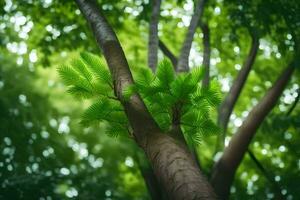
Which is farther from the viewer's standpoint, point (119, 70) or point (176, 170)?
point (119, 70)

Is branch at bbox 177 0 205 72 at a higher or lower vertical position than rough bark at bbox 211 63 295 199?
higher

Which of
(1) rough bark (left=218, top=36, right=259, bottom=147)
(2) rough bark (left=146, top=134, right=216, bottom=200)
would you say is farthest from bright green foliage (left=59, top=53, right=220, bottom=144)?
(1) rough bark (left=218, top=36, right=259, bottom=147)

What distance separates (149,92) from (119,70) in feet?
0.85

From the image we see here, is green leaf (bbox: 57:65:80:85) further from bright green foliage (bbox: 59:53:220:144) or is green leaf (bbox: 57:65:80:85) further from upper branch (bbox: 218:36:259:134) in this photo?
upper branch (bbox: 218:36:259:134)

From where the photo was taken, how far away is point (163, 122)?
246 cm

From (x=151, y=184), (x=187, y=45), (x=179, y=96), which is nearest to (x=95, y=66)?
(x=179, y=96)

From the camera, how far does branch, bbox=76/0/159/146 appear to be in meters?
2.12

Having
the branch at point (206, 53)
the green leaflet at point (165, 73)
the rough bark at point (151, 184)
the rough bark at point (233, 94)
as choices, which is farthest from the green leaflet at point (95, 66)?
the rough bark at point (233, 94)

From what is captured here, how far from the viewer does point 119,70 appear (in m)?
2.36

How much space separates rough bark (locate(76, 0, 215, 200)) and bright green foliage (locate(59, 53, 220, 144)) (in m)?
0.08

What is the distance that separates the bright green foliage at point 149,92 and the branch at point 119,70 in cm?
6

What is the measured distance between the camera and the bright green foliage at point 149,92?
7.20 ft

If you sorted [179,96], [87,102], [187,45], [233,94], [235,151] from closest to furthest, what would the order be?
[179,96] < [187,45] < [235,151] < [233,94] < [87,102]

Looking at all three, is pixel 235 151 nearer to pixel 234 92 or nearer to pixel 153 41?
pixel 234 92
